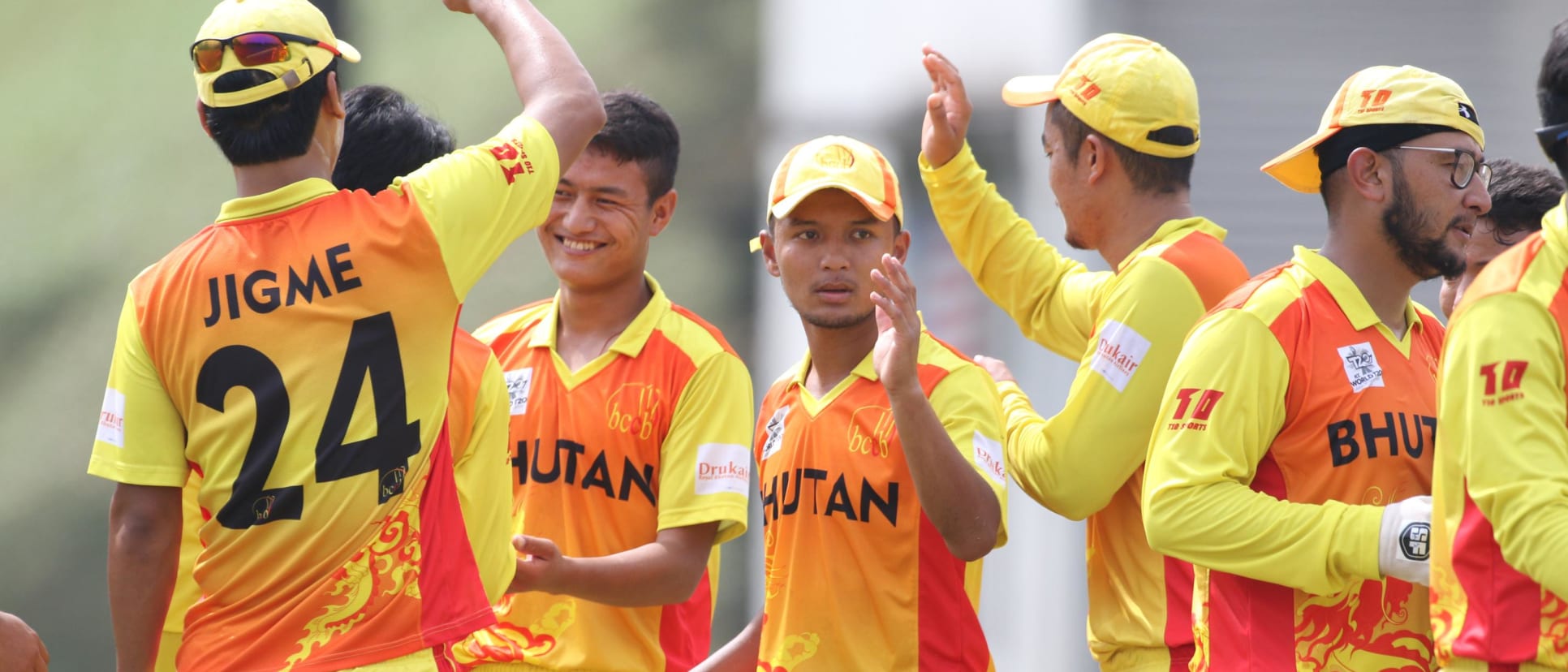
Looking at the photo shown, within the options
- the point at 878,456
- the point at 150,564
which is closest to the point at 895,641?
the point at 878,456

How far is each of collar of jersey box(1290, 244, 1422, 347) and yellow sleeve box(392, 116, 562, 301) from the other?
162cm

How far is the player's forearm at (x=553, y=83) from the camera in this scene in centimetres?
324

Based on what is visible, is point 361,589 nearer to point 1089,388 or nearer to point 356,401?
point 356,401

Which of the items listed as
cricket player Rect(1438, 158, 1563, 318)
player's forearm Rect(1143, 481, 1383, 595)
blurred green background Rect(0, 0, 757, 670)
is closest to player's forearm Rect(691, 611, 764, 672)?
player's forearm Rect(1143, 481, 1383, 595)

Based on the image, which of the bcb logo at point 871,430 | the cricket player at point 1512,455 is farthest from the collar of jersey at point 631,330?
the cricket player at point 1512,455

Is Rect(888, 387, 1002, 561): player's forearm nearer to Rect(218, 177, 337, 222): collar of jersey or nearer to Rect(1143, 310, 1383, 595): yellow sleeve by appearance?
Rect(1143, 310, 1383, 595): yellow sleeve

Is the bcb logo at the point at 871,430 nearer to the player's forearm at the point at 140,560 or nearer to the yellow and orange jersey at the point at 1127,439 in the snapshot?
the yellow and orange jersey at the point at 1127,439

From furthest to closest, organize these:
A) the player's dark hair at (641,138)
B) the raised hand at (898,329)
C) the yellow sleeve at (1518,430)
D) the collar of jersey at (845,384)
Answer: the player's dark hair at (641,138)
the collar of jersey at (845,384)
the raised hand at (898,329)
the yellow sleeve at (1518,430)

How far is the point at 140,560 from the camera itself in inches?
121

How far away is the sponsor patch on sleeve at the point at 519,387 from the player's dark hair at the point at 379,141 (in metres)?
0.67

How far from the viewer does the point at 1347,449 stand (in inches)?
128

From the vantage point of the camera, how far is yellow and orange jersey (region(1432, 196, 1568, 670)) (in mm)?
2613

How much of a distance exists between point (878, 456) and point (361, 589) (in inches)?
52.0

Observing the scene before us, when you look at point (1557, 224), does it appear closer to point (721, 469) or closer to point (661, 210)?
point (721, 469)
